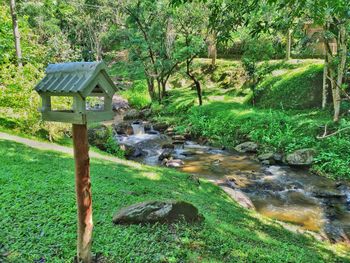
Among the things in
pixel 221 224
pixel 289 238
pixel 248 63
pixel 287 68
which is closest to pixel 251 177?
pixel 289 238

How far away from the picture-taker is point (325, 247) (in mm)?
6102

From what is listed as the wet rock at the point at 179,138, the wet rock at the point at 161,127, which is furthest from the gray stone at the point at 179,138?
the wet rock at the point at 161,127

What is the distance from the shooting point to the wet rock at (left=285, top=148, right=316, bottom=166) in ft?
39.8

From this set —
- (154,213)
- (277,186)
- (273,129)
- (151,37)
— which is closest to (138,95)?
(151,37)

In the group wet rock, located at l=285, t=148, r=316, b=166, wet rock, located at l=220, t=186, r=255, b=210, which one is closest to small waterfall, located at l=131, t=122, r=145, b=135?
wet rock, located at l=285, t=148, r=316, b=166

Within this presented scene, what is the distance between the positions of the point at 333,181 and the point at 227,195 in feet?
15.2

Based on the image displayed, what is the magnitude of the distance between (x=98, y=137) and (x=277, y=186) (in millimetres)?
6635

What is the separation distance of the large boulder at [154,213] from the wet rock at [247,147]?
974 centimetres

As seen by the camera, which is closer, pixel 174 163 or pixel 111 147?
pixel 111 147

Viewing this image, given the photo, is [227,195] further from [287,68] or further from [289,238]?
[287,68]

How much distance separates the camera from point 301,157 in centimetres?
1232

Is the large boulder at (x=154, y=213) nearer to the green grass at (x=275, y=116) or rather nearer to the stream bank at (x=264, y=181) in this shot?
the stream bank at (x=264, y=181)

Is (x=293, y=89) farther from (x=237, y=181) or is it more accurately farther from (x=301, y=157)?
(x=237, y=181)

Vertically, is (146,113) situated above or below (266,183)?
above
